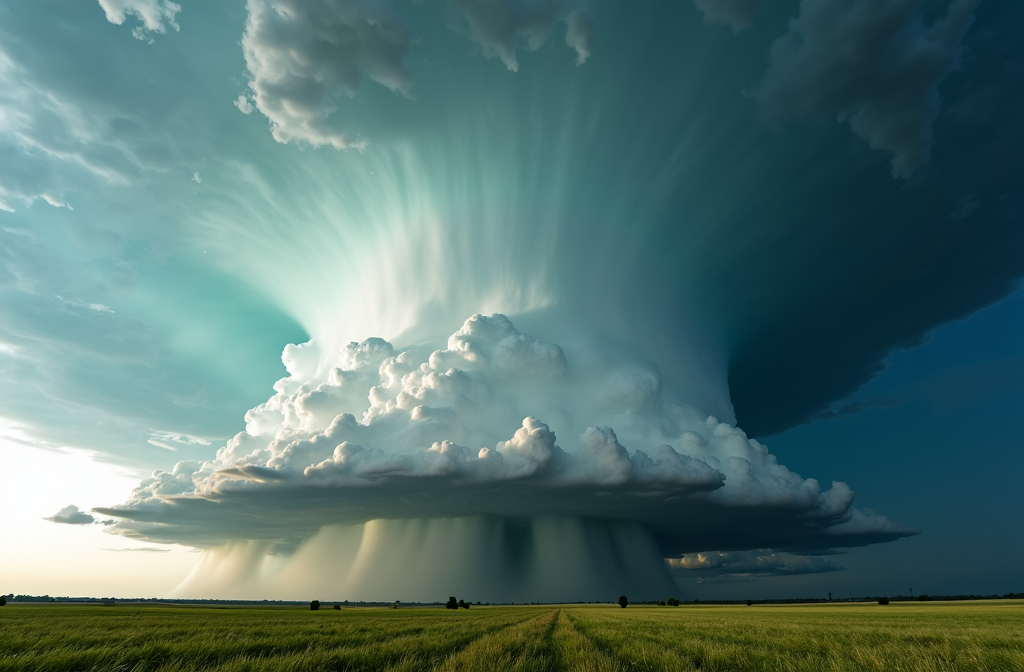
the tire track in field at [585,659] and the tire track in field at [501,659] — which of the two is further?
the tire track in field at [501,659]

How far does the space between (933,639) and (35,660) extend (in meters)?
31.4

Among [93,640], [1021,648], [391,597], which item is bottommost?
[1021,648]

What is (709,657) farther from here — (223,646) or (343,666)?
(223,646)

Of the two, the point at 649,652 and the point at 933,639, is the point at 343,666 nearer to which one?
the point at 649,652

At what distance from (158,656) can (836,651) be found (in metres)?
21.2

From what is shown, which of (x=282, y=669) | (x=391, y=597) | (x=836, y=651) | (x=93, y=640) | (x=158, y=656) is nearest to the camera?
(x=282, y=669)

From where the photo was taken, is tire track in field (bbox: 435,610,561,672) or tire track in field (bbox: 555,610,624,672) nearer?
tire track in field (bbox: 555,610,624,672)

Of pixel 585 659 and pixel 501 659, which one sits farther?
pixel 585 659

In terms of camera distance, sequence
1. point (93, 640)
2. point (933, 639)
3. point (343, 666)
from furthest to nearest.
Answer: point (933, 639), point (93, 640), point (343, 666)

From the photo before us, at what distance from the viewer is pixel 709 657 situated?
47.6 ft

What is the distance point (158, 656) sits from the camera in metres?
14.4

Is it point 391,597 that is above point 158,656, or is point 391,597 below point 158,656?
above

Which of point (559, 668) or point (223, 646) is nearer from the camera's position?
point (559, 668)

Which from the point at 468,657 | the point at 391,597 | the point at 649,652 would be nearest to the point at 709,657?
the point at 649,652
